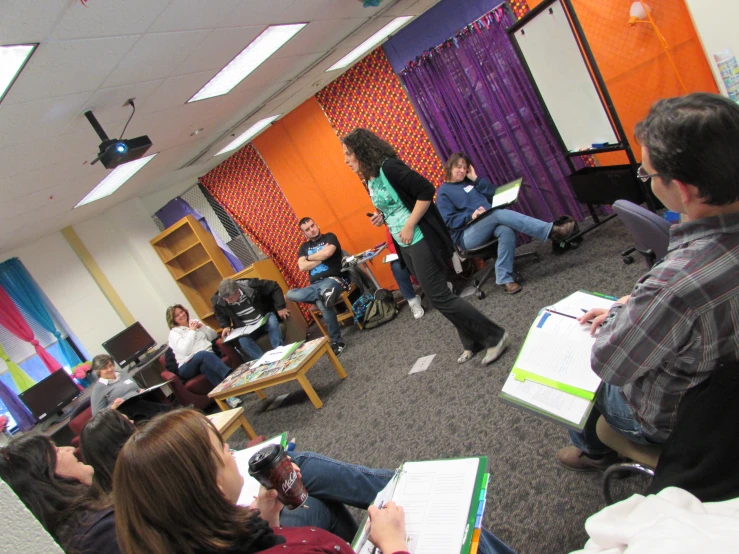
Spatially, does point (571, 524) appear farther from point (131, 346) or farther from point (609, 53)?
point (131, 346)

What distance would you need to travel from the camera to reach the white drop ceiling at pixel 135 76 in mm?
2018

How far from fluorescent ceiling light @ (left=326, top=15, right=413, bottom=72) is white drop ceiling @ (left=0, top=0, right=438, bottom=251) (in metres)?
0.17

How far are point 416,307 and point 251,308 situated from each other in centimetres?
193

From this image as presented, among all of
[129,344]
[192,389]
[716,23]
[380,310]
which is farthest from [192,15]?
[129,344]

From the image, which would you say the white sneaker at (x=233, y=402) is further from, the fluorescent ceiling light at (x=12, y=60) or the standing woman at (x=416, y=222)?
the fluorescent ceiling light at (x=12, y=60)

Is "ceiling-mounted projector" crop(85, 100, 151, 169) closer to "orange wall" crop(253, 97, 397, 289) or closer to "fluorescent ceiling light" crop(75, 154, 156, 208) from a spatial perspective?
"fluorescent ceiling light" crop(75, 154, 156, 208)

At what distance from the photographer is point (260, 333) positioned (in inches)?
209

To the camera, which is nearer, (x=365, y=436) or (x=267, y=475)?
(x=267, y=475)

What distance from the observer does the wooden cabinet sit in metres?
6.21

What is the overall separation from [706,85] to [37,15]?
4.50 metres

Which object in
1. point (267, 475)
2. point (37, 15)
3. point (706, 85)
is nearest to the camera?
point (267, 475)

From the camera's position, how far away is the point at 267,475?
1.12 meters

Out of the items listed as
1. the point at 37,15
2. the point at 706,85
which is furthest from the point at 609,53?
the point at 37,15

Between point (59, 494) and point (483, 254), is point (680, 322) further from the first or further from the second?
point (483, 254)
